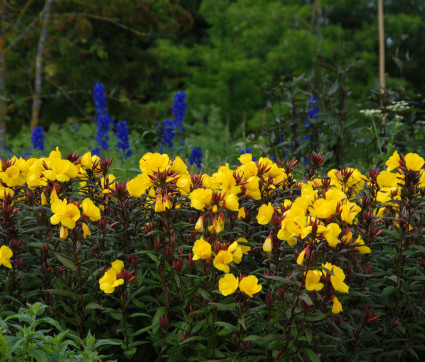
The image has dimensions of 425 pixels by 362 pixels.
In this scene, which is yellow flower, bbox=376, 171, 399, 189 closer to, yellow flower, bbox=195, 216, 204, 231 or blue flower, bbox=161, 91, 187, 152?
yellow flower, bbox=195, 216, 204, 231

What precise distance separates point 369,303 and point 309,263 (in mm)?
539

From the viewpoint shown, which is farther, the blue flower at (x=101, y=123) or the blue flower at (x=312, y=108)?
the blue flower at (x=101, y=123)

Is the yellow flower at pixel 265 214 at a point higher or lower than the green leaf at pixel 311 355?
higher

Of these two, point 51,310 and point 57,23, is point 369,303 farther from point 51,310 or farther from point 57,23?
point 57,23

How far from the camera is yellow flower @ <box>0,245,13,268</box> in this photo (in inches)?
90.3

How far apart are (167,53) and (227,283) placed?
1414 cm

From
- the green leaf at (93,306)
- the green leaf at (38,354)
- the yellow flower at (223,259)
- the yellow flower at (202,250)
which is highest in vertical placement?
the yellow flower at (202,250)

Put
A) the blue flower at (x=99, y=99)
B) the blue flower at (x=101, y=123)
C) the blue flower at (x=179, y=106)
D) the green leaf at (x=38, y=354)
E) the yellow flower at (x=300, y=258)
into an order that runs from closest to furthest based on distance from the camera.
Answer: the green leaf at (x=38, y=354), the yellow flower at (x=300, y=258), the blue flower at (x=179, y=106), the blue flower at (x=101, y=123), the blue flower at (x=99, y=99)

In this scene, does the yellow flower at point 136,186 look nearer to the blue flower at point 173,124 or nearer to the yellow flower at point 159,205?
the yellow flower at point 159,205

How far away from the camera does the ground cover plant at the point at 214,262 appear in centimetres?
217

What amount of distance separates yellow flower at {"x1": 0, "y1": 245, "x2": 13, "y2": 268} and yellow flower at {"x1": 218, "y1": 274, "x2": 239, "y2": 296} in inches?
36.2

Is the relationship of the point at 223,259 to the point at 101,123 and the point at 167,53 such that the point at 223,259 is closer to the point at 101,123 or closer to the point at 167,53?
the point at 101,123

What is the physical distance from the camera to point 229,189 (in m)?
2.49

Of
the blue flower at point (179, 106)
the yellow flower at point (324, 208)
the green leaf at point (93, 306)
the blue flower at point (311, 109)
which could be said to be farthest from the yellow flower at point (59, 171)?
the blue flower at point (179, 106)
